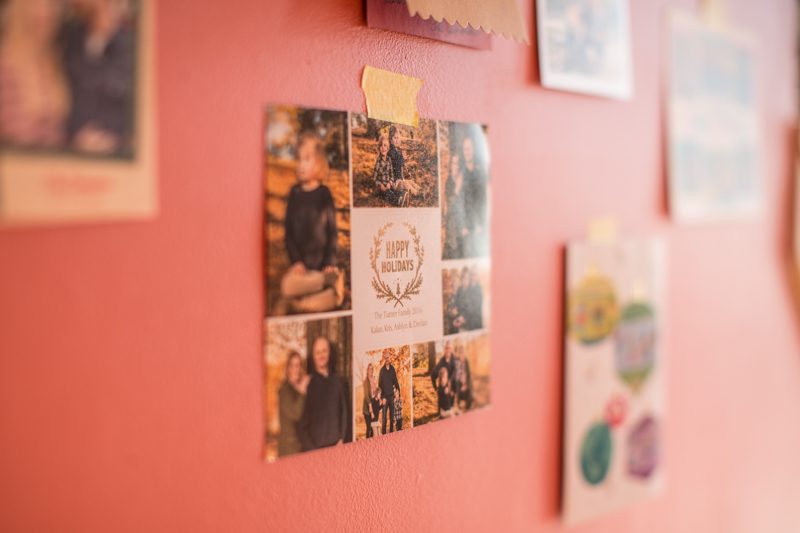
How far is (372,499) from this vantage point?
914 mm

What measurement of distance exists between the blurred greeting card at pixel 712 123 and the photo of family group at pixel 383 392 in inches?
28.9

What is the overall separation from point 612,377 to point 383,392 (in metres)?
0.54

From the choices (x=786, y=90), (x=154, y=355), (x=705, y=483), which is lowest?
(x=705, y=483)

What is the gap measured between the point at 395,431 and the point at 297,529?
0.18 m

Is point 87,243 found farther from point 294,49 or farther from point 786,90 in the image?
point 786,90

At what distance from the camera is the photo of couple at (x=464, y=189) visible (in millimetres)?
966

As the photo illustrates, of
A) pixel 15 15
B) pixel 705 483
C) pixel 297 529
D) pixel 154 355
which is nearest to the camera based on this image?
pixel 15 15

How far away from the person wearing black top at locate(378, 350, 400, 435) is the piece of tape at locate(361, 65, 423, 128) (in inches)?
12.5

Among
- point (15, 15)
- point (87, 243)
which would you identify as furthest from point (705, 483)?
point (15, 15)

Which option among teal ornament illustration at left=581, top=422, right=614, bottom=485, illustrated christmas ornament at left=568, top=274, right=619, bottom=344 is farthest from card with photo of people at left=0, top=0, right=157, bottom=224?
teal ornament illustration at left=581, top=422, right=614, bottom=485

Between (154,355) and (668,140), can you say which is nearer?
(154,355)

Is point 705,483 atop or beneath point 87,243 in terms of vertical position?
beneath

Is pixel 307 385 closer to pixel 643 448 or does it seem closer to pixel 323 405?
pixel 323 405

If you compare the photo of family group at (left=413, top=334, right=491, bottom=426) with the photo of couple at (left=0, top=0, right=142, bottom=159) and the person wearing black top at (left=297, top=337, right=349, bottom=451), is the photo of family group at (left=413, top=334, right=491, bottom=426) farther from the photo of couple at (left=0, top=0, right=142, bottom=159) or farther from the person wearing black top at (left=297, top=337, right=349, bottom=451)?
the photo of couple at (left=0, top=0, right=142, bottom=159)
